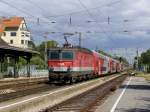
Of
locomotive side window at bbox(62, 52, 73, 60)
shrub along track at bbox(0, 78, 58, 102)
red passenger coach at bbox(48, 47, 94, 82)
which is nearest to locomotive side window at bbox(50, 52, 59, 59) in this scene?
red passenger coach at bbox(48, 47, 94, 82)

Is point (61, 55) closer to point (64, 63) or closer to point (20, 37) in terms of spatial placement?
point (64, 63)

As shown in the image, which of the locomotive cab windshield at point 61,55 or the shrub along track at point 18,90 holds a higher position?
the locomotive cab windshield at point 61,55

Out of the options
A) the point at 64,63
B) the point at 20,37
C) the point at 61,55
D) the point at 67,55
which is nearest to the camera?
the point at 64,63

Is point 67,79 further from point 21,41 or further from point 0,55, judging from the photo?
point 21,41

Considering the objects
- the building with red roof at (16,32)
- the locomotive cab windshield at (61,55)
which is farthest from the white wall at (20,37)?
the locomotive cab windshield at (61,55)

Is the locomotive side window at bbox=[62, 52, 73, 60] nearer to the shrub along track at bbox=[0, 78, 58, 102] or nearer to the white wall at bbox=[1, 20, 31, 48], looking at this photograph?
the shrub along track at bbox=[0, 78, 58, 102]


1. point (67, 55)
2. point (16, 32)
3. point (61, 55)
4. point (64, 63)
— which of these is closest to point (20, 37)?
point (16, 32)

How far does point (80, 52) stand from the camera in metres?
41.0

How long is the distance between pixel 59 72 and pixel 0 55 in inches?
561

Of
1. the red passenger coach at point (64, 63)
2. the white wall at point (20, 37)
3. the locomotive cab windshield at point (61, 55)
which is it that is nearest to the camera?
the red passenger coach at point (64, 63)

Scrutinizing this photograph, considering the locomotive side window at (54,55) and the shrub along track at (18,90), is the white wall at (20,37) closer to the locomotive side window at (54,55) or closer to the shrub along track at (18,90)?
the locomotive side window at (54,55)

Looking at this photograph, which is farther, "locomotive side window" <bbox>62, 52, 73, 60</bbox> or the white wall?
the white wall

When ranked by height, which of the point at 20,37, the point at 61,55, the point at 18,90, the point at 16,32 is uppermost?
the point at 16,32

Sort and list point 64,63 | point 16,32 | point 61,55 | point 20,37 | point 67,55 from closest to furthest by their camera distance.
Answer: point 64,63 < point 61,55 < point 67,55 < point 16,32 < point 20,37
